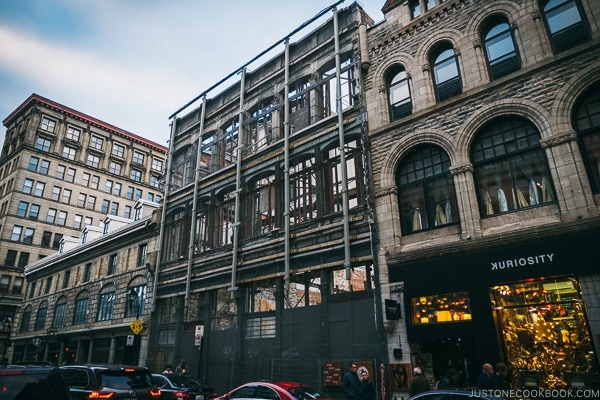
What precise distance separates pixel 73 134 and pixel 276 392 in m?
63.8

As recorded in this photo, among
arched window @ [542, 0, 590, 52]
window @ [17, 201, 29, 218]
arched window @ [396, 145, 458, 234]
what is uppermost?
window @ [17, 201, 29, 218]

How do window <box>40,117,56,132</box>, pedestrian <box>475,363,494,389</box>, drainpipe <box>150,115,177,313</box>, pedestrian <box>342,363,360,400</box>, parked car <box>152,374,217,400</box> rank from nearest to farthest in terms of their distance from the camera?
1. pedestrian <box>475,363,494,389</box>
2. pedestrian <box>342,363,360,400</box>
3. parked car <box>152,374,217,400</box>
4. drainpipe <box>150,115,177,313</box>
5. window <box>40,117,56,132</box>

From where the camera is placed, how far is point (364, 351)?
48.8 ft

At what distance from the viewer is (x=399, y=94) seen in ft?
57.4

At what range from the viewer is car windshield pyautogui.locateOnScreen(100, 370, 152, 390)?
1089cm

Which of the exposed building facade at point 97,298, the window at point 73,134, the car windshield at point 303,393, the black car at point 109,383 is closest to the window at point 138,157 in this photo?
the window at point 73,134

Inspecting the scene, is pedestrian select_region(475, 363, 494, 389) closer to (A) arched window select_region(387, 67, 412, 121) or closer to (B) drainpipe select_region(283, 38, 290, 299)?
(B) drainpipe select_region(283, 38, 290, 299)

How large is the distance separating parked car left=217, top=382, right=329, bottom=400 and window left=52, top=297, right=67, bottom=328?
31794 millimetres

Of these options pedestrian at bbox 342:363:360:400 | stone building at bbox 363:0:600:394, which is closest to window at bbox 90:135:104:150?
stone building at bbox 363:0:600:394

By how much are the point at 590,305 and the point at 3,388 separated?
13683 millimetres

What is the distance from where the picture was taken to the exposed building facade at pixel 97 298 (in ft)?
90.7

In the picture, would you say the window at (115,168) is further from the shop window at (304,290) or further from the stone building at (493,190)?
the stone building at (493,190)

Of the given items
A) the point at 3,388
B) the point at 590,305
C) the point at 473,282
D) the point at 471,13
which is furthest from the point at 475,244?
the point at 3,388

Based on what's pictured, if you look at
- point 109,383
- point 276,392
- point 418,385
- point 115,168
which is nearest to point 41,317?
point 115,168
